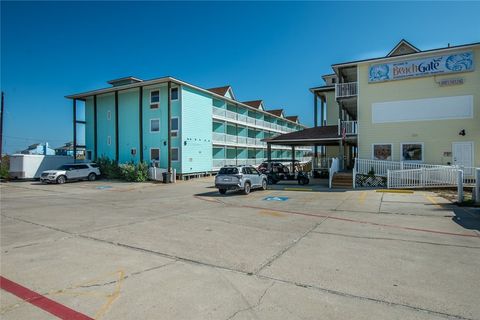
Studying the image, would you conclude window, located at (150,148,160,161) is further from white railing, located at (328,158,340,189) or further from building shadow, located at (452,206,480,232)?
building shadow, located at (452,206,480,232)

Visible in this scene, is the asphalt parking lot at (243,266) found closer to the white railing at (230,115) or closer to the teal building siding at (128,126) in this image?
the teal building siding at (128,126)

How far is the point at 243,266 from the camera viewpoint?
18.1ft

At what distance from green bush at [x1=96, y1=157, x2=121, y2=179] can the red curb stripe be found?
1004 inches

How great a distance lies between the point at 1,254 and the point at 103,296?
362 centimetres

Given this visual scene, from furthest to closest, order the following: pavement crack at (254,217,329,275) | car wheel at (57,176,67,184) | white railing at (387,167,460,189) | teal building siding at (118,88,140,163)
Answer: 1. teal building siding at (118,88,140,163)
2. car wheel at (57,176,67,184)
3. white railing at (387,167,460,189)
4. pavement crack at (254,217,329,275)

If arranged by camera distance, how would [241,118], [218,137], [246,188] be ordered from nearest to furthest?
[246,188]
[218,137]
[241,118]

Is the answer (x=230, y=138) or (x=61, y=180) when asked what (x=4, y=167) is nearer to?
(x=61, y=180)

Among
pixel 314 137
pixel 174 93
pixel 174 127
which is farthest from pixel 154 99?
pixel 314 137

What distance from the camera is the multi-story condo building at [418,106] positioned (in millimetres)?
19672

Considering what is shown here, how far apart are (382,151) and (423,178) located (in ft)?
13.1

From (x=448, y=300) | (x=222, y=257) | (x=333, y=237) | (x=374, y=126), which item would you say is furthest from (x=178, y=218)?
(x=374, y=126)

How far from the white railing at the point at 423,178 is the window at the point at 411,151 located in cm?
254

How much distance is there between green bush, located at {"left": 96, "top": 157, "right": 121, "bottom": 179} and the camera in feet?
95.6

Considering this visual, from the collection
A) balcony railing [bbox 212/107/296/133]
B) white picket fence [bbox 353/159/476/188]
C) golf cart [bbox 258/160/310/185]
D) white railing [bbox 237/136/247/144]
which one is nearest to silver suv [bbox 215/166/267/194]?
golf cart [bbox 258/160/310/185]
